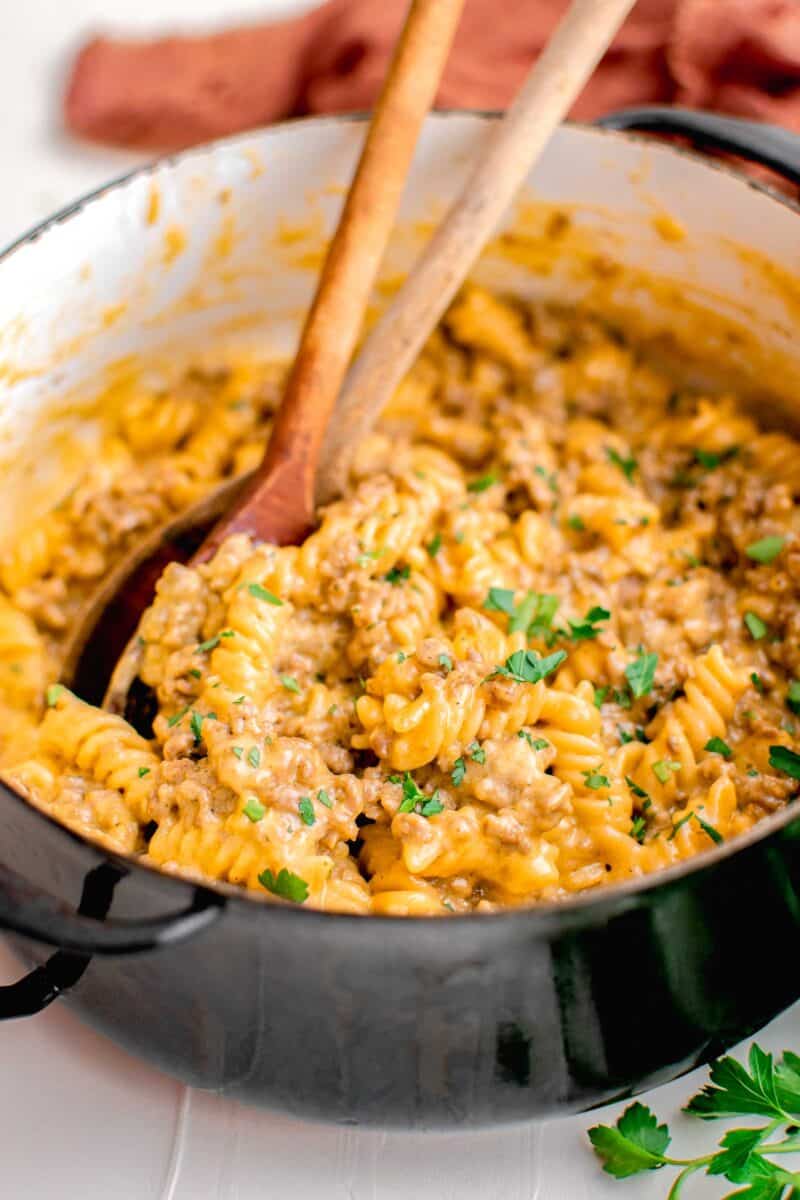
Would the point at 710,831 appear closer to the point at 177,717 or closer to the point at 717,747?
the point at 717,747

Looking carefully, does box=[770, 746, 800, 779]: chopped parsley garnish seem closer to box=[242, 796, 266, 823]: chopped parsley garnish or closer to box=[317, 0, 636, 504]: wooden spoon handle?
box=[242, 796, 266, 823]: chopped parsley garnish

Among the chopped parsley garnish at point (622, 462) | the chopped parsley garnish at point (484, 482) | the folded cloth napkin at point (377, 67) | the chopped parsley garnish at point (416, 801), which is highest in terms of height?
the folded cloth napkin at point (377, 67)

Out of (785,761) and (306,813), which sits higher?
(785,761)

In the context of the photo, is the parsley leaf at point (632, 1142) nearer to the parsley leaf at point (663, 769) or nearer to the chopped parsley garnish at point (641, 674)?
the parsley leaf at point (663, 769)

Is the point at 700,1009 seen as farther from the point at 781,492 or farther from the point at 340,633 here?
the point at 781,492

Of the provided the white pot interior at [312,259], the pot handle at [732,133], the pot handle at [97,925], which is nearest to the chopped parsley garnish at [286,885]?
the pot handle at [97,925]

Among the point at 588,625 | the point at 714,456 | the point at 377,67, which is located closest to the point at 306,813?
the point at 588,625

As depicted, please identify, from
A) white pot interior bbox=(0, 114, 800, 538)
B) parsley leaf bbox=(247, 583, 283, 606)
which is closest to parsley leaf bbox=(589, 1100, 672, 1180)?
parsley leaf bbox=(247, 583, 283, 606)
